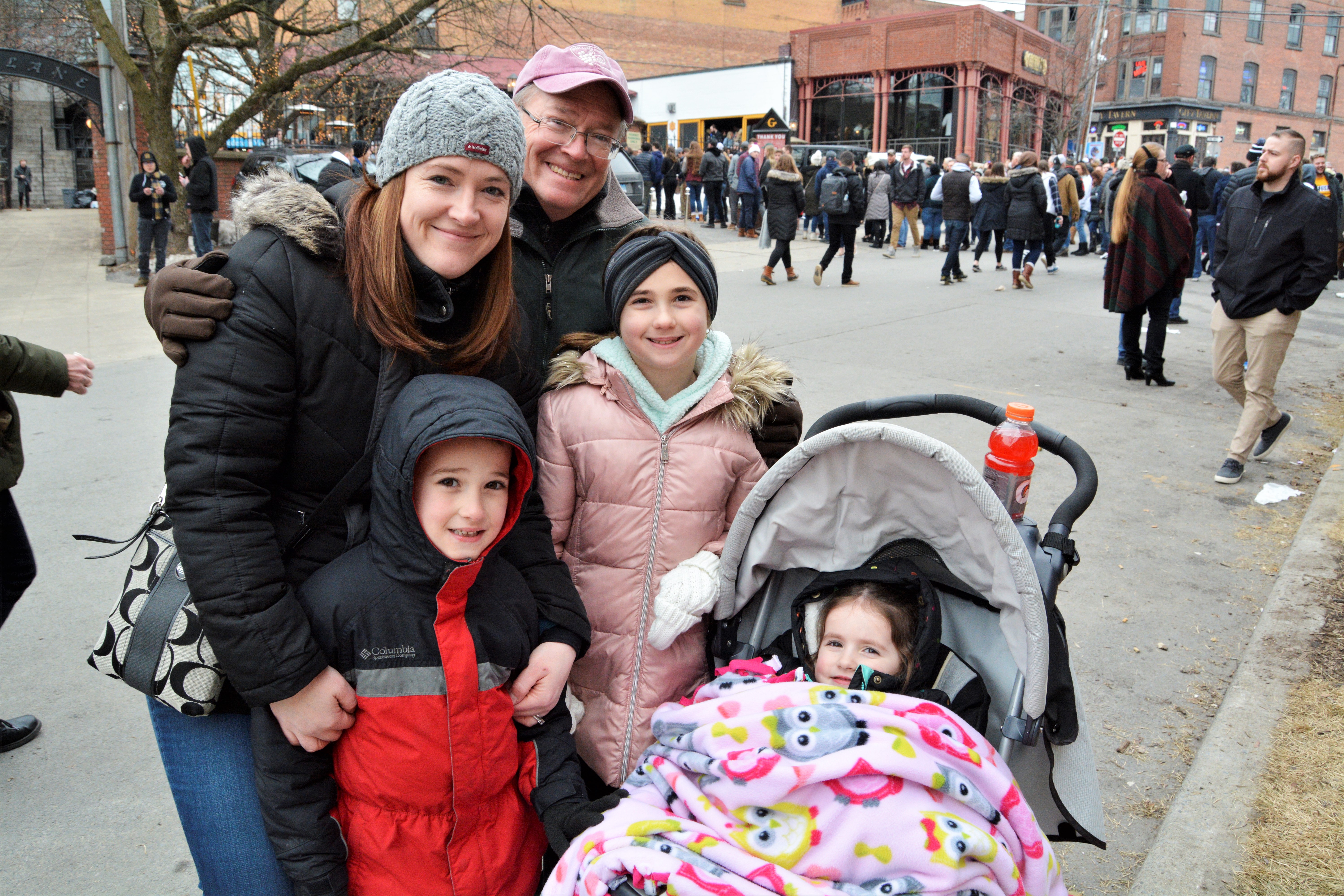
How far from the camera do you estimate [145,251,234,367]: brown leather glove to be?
1.57 metres

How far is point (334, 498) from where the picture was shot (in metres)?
1.75

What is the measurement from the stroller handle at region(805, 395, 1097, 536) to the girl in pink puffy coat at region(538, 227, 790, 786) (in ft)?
0.85

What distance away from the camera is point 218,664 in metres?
1.67

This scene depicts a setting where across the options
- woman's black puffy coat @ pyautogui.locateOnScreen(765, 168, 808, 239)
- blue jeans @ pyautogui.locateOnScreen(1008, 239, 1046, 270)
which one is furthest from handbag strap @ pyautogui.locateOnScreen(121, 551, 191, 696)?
blue jeans @ pyautogui.locateOnScreen(1008, 239, 1046, 270)

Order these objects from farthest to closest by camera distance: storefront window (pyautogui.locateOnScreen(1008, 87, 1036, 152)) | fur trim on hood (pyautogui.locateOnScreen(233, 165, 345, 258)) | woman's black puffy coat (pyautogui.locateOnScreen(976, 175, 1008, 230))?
storefront window (pyautogui.locateOnScreen(1008, 87, 1036, 152)) < woman's black puffy coat (pyautogui.locateOnScreen(976, 175, 1008, 230)) < fur trim on hood (pyautogui.locateOnScreen(233, 165, 345, 258))

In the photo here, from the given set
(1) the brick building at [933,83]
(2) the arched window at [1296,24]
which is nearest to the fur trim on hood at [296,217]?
(1) the brick building at [933,83]

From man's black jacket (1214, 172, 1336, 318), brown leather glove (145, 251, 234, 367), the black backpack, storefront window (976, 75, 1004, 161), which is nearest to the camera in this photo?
brown leather glove (145, 251, 234, 367)

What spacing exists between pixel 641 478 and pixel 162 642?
1.04m

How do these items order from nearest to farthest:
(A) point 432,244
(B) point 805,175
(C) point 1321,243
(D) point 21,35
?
1. (A) point 432,244
2. (C) point 1321,243
3. (B) point 805,175
4. (D) point 21,35

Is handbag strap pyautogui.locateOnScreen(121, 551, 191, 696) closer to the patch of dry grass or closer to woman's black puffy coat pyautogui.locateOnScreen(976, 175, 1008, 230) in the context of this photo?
the patch of dry grass

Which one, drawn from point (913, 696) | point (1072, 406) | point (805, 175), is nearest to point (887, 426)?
point (913, 696)

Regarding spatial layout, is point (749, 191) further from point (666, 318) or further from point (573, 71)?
point (666, 318)

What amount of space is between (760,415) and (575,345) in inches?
20.5

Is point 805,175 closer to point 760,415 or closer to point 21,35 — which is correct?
point 760,415
